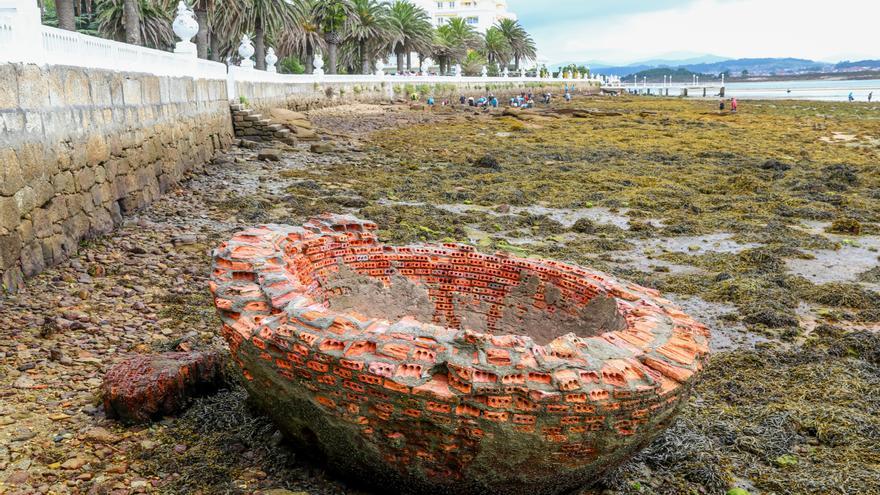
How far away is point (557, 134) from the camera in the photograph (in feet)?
104

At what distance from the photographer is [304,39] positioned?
151ft

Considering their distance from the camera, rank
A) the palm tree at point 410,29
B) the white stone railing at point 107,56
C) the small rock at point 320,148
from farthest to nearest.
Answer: the palm tree at point 410,29
the small rock at point 320,148
the white stone railing at point 107,56

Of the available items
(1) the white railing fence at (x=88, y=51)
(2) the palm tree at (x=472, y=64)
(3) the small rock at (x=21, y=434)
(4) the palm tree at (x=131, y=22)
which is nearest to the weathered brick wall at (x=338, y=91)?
(1) the white railing fence at (x=88, y=51)

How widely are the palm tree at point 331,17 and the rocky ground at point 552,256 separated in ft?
68.4

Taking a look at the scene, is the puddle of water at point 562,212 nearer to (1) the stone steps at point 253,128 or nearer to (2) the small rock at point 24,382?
(1) the stone steps at point 253,128

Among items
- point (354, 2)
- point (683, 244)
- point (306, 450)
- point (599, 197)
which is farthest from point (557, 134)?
point (306, 450)

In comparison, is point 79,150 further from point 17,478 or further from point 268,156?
point 268,156

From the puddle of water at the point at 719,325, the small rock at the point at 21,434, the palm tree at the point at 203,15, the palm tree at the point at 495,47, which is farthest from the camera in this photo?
the palm tree at the point at 495,47

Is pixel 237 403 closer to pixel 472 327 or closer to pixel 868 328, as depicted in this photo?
pixel 472 327

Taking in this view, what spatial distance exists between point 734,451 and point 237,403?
4071 millimetres

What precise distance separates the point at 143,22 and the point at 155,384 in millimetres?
37545

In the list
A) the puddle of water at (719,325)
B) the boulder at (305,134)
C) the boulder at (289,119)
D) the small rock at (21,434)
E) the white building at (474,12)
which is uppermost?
the white building at (474,12)

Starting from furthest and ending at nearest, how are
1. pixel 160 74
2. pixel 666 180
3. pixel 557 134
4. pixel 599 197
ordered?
1. pixel 557 134
2. pixel 666 180
3. pixel 599 197
4. pixel 160 74

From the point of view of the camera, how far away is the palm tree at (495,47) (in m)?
82.7
